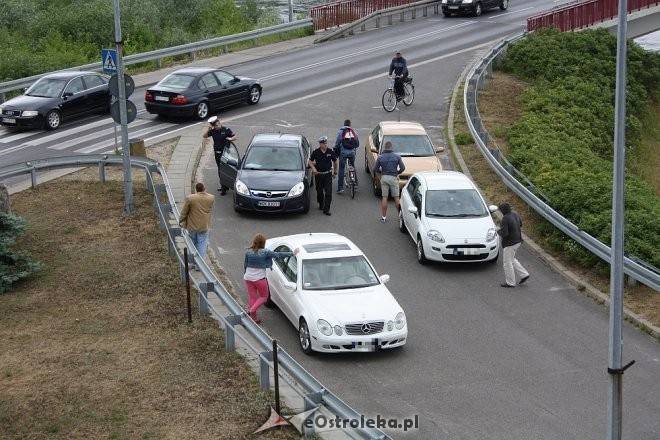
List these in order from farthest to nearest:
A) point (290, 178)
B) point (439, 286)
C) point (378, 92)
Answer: point (378, 92) < point (290, 178) < point (439, 286)

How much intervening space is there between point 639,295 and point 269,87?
20722 mm

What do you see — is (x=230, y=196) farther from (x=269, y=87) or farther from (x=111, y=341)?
(x=269, y=87)

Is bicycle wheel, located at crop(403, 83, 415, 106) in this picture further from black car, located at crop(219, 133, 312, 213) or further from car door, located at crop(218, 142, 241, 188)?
car door, located at crop(218, 142, 241, 188)

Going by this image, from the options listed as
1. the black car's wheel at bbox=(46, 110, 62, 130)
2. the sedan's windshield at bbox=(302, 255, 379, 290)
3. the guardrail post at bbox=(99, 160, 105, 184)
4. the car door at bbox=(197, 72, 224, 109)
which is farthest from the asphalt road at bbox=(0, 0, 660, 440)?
the car door at bbox=(197, 72, 224, 109)

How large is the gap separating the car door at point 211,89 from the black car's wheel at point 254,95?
156cm

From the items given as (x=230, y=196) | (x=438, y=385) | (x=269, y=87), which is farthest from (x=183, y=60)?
(x=438, y=385)

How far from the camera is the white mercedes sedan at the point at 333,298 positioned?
15.2 m

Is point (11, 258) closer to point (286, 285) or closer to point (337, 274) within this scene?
point (286, 285)

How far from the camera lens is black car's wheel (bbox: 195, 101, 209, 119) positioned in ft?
102

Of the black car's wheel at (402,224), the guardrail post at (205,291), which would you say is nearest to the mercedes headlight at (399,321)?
the guardrail post at (205,291)

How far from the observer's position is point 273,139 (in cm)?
2391

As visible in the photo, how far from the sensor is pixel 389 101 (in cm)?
3281

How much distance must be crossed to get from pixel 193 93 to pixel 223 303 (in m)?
15.3

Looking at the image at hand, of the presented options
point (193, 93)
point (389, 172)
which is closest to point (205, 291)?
point (389, 172)
